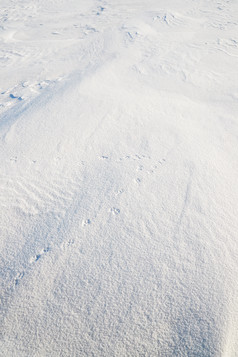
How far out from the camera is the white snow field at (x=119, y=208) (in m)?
1.38

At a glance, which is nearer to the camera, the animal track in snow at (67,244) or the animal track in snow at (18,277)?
the animal track in snow at (18,277)

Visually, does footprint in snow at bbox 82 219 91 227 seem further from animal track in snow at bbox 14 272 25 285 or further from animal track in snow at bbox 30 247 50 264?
animal track in snow at bbox 14 272 25 285

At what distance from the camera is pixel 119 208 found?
1938 millimetres

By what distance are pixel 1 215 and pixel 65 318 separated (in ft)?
3.38

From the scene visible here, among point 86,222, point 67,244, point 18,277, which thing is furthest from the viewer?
point 86,222

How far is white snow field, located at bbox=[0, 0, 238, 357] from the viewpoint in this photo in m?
1.38

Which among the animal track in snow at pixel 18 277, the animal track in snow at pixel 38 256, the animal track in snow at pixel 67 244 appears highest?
the animal track in snow at pixel 67 244

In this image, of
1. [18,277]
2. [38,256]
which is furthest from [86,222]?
[18,277]

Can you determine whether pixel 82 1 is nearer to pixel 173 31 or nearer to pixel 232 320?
pixel 173 31

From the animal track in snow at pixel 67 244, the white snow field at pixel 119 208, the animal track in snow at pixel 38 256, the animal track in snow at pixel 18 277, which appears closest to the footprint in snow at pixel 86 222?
the white snow field at pixel 119 208

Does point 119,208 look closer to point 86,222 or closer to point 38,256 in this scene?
point 86,222

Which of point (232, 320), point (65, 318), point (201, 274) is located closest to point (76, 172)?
point (65, 318)

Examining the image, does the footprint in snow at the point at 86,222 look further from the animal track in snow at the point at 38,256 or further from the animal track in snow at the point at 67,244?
the animal track in snow at the point at 38,256

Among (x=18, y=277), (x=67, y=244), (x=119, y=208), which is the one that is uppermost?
(x=119, y=208)
